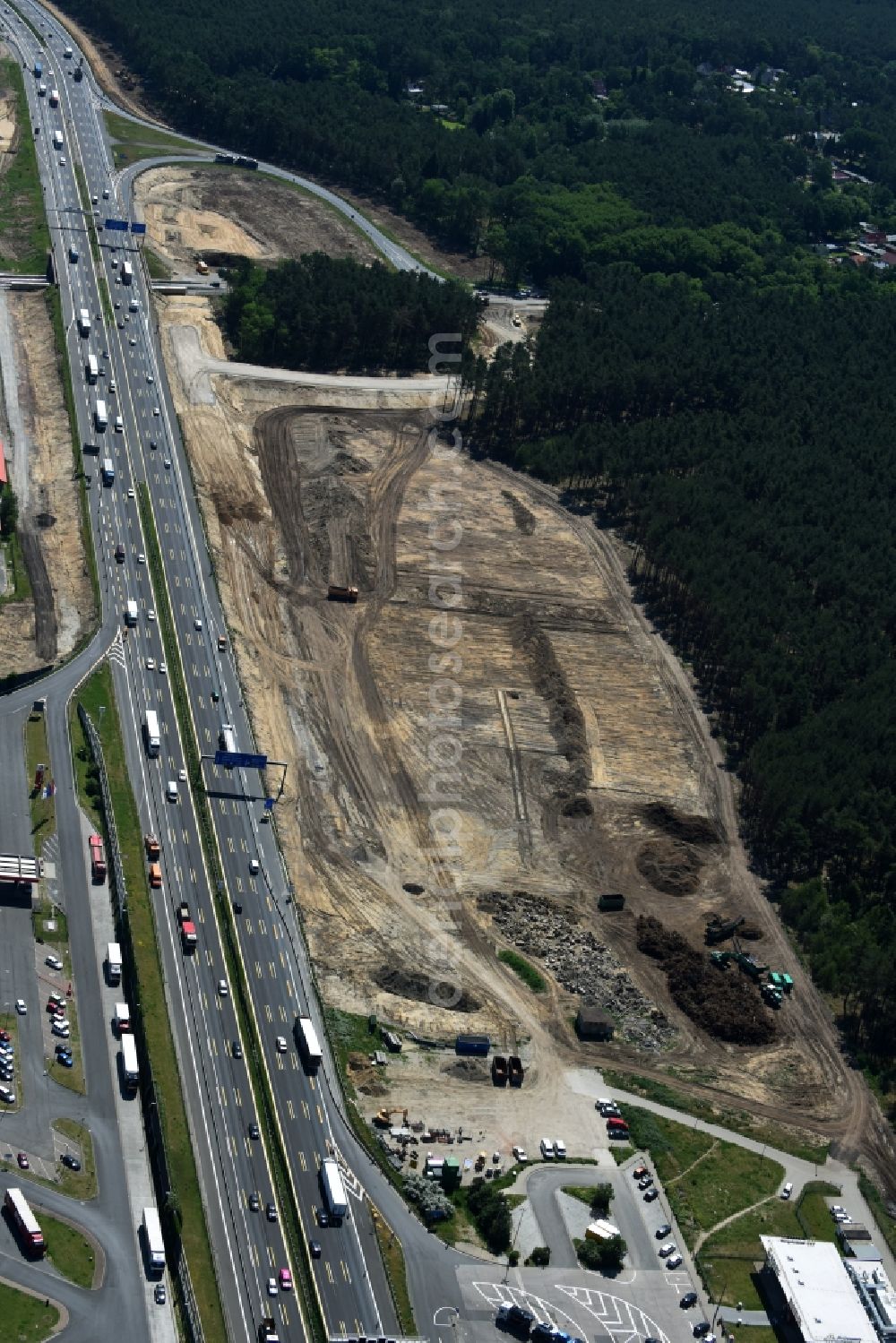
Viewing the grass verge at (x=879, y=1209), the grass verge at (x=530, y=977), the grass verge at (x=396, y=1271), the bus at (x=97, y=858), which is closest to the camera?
the grass verge at (x=396, y=1271)

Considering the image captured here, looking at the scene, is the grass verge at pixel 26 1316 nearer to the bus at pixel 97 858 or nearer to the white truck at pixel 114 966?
the white truck at pixel 114 966

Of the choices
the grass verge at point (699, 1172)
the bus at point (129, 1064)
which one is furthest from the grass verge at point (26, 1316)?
the grass verge at point (699, 1172)

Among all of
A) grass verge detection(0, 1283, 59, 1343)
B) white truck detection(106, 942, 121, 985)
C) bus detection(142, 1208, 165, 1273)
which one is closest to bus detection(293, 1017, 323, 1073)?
white truck detection(106, 942, 121, 985)

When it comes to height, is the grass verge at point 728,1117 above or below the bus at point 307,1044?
below

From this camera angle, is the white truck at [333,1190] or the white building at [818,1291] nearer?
the white building at [818,1291]

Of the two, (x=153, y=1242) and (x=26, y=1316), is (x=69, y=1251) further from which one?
(x=26, y=1316)

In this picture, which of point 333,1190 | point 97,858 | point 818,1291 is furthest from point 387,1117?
point 97,858

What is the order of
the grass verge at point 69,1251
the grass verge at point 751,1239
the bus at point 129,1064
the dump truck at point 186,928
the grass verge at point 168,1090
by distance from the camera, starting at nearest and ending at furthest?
the grass verge at point 69,1251
the grass verge at point 168,1090
the grass verge at point 751,1239
the bus at point 129,1064
the dump truck at point 186,928

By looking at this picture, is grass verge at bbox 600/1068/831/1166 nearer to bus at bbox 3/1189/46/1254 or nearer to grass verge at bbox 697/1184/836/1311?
grass verge at bbox 697/1184/836/1311
